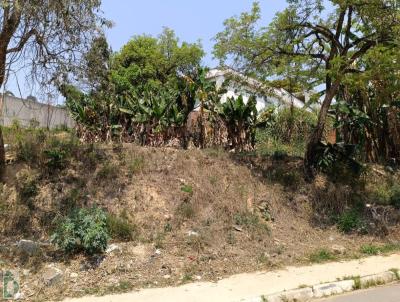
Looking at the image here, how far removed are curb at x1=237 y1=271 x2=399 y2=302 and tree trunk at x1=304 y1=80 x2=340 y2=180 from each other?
231 inches

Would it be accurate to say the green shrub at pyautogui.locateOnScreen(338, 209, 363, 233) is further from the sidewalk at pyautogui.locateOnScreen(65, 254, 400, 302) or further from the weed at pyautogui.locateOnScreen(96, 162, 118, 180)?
the weed at pyautogui.locateOnScreen(96, 162, 118, 180)

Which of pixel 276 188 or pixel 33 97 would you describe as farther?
pixel 276 188

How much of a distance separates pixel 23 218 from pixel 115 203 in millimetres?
2215

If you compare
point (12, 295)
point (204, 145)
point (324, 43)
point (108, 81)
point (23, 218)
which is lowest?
point (12, 295)

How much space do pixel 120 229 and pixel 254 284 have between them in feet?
11.5

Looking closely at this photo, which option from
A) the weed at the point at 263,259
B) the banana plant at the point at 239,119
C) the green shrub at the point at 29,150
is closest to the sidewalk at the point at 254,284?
the weed at the point at 263,259

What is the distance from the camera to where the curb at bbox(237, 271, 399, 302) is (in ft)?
25.3

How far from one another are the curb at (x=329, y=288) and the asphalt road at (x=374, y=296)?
198mm

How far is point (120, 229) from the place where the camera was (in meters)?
10.5

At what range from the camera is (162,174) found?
13273 millimetres

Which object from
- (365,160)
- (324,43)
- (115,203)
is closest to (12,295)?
(115,203)

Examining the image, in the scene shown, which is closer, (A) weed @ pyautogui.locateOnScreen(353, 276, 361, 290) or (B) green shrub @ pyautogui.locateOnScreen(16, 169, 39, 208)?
(A) weed @ pyautogui.locateOnScreen(353, 276, 361, 290)

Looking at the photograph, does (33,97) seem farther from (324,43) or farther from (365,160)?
(365,160)

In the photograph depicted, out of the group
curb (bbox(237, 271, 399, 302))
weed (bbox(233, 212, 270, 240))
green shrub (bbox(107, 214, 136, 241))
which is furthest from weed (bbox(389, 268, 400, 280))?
green shrub (bbox(107, 214, 136, 241))
